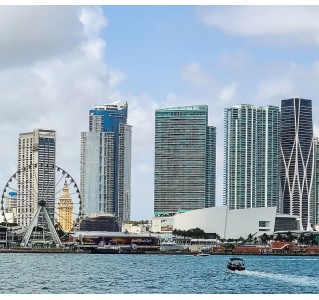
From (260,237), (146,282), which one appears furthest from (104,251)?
(146,282)

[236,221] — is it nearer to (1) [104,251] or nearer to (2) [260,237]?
(2) [260,237]

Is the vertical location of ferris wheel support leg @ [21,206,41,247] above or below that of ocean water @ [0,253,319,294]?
above

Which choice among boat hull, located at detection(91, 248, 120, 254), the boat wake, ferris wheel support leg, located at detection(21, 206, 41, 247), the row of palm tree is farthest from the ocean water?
the row of palm tree

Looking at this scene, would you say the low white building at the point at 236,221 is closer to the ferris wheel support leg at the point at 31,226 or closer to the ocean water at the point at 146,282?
the ferris wheel support leg at the point at 31,226

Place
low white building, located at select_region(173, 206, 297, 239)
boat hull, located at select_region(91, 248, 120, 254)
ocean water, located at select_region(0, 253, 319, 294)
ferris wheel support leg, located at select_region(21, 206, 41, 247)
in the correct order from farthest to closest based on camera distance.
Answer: low white building, located at select_region(173, 206, 297, 239) → boat hull, located at select_region(91, 248, 120, 254) → ferris wheel support leg, located at select_region(21, 206, 41, 247) → ocean water, located at select_region(0, 253, 319, 294)

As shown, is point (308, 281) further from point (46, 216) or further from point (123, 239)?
point (123, 239)

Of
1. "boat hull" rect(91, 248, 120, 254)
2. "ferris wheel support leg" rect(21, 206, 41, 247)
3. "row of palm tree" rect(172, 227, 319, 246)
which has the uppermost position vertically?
"ferris wheel support leg" rect(21, 206, 41, 247)

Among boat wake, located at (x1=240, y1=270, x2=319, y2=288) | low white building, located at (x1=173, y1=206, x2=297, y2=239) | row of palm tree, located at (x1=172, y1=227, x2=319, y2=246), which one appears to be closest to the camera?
boat wake, located at (x1=240, y1=270, x2=319, y2=288)

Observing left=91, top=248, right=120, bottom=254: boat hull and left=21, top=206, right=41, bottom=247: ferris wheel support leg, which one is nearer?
left=21, top=206, right=41, bottom=247: ferris wheel support leg

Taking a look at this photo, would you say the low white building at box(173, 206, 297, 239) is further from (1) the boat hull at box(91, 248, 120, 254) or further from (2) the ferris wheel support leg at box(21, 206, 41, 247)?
(2) the ferris wheel support leg at box(21, 206, 41, 247)
